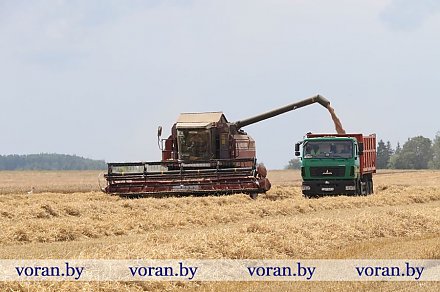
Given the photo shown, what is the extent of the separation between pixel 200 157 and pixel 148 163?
10.9 ft

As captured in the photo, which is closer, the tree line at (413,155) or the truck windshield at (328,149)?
the truck windshield at (328,149)

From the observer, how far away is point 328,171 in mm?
29625

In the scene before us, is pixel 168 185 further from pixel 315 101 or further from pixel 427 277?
pixel 427 277

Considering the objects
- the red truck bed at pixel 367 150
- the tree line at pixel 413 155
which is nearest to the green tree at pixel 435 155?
the tree line at pixel 413 155

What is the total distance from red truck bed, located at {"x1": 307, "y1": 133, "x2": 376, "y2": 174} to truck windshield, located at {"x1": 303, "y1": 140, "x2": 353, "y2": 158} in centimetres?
57

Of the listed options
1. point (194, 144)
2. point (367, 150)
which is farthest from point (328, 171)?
point (194, 144)

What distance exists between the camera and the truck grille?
29.5m

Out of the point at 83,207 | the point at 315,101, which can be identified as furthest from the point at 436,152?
the point at 83,207

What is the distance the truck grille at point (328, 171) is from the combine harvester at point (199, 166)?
2.54m

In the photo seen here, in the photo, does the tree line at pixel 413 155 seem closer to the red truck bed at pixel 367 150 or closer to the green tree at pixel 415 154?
the green tree at pixel 415 154

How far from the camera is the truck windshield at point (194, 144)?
30.6 meters

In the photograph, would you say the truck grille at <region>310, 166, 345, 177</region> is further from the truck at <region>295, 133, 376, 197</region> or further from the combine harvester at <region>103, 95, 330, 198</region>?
the combine harvester at <region>103, 95, 330, 198</region>

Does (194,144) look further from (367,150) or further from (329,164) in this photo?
(367,150)

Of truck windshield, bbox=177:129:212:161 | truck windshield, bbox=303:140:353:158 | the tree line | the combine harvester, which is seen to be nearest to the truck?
truck windshield, bbox=303:140:353:158
